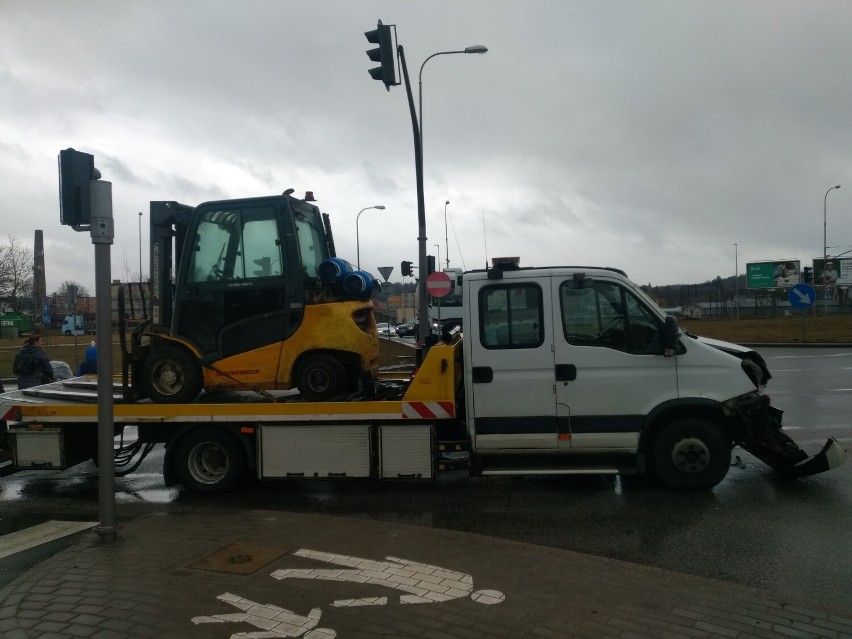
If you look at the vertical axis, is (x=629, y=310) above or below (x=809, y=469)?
above

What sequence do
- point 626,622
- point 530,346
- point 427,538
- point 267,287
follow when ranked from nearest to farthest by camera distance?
point 626,622
point 427,538
point 530,346
point 267,287

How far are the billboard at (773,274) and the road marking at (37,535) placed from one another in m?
66.2

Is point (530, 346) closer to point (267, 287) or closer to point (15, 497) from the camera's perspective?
point (267, 287)

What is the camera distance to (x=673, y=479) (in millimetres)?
7078

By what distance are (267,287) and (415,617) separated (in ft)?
14.5

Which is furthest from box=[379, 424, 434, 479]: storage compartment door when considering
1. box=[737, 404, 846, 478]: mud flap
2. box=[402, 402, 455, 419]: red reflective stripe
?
box=[737, 404, 846, 478]: mud flap

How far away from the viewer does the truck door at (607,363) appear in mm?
6957

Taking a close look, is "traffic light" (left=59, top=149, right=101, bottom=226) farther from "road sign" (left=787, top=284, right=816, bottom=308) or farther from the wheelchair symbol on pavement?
"road sign" (left=787, top=284, right=816, bottom=308)

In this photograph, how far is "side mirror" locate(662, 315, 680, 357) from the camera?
6.80m

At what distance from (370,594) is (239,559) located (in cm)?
124

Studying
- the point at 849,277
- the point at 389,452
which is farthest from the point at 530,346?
the point at 849,277

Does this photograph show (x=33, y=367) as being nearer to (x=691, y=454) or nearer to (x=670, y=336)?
(x=670, y=336)

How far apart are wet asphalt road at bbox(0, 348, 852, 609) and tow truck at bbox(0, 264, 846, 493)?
1.12 feet

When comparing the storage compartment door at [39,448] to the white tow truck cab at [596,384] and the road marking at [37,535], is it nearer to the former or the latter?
the road marking at [37,535]
